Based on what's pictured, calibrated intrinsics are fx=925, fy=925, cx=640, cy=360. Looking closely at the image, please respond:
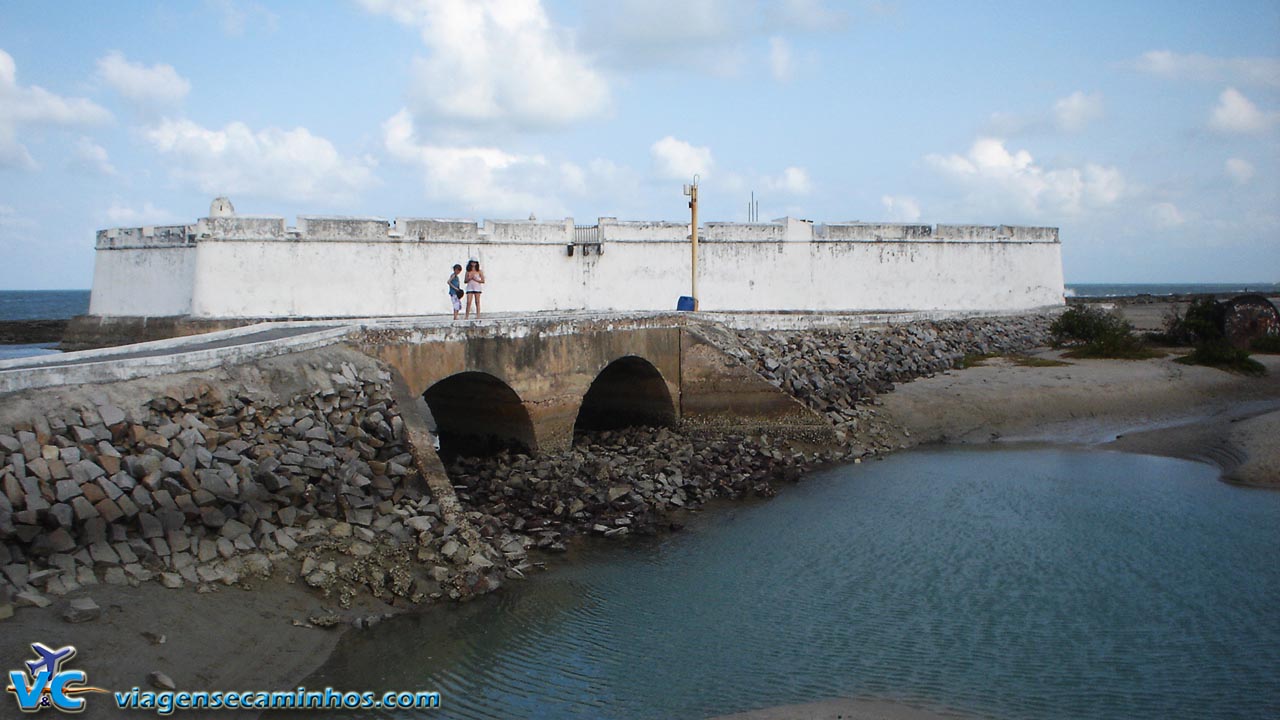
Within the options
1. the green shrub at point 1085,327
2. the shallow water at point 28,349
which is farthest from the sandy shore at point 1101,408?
the shallow water at point 28,349

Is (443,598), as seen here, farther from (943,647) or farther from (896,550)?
(896,550)

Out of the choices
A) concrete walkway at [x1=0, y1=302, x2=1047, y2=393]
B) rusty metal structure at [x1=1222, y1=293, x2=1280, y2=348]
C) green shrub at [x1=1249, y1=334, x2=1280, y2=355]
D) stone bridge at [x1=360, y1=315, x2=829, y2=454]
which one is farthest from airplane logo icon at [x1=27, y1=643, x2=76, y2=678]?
green shrub at [x1=1249, y1=334, x2=1280, y2=355]

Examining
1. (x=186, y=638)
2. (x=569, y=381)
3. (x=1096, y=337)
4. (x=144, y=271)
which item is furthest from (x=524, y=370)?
(x=1096, y=337)

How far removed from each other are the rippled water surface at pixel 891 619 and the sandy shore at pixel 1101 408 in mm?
3793

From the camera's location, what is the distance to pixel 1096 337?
25.1m

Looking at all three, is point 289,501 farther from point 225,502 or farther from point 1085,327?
point 1085,327

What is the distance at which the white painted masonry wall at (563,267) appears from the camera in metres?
23.2

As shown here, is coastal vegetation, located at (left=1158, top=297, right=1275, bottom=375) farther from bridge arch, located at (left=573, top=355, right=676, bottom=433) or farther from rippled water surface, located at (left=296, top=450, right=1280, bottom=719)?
bridge arch, located at (left=573, top=355, right=676, bottom=433)

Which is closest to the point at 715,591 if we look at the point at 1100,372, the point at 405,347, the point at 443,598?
the point at 443,598

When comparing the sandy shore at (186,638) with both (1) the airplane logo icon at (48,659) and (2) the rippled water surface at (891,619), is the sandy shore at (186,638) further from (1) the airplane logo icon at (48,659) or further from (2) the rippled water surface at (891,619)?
(2) the rippled water surface at (891,619)

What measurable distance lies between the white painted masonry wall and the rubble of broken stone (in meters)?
10.7

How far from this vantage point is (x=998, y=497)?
574 inches

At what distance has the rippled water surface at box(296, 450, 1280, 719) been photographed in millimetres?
7980

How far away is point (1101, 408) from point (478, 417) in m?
13.5
